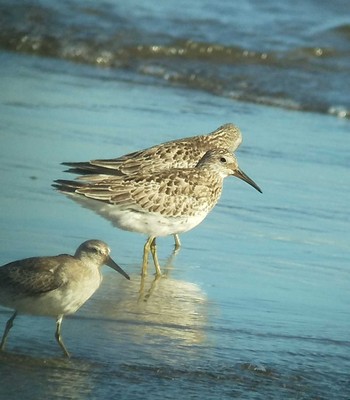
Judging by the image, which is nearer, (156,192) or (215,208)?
(156,192)

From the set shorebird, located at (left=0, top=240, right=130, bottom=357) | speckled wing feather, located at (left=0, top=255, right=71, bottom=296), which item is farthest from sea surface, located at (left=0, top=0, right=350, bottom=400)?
speckled wing feather, located at (left=0, top=255, right=71, bottom=296)

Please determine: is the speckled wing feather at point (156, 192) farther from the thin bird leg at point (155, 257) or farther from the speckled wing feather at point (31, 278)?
the speckled wing feather at point (31, 278)

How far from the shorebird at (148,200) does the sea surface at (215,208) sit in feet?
0.71

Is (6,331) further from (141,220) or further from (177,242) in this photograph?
(177,242)

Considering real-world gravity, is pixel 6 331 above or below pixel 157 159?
below

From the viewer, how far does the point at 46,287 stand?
5.95m

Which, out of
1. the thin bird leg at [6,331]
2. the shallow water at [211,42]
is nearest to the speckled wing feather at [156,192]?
the thin bird leg at [6,331]

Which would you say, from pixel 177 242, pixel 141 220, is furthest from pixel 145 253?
pixel 177 242

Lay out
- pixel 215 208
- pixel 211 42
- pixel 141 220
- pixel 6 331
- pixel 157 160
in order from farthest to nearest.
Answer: pixel 211 42 → pixel 215 208 → pixel 157 160 → pixel 141 220 → pixel 6 331

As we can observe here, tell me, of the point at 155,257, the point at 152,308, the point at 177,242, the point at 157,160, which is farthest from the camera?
the point at 157,160

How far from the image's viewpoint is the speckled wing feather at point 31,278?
5.93 metres

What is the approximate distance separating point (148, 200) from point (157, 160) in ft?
2.74

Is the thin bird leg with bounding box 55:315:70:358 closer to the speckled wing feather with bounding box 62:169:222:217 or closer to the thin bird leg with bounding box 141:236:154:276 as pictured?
the thin bird leg with bounding box 141:236:154:276

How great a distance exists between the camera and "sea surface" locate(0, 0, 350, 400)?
5.97 m
